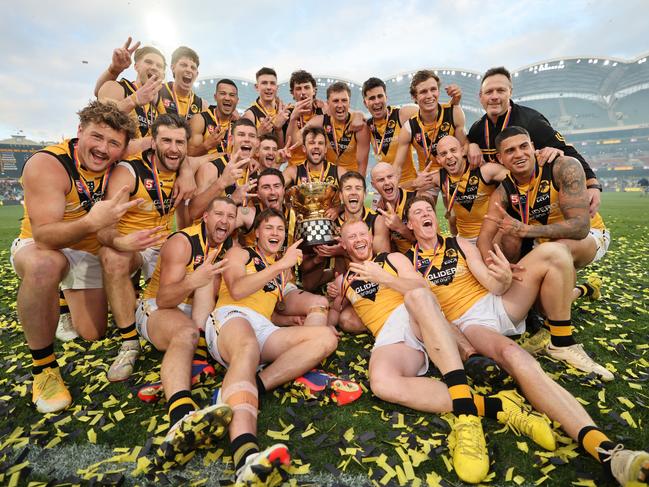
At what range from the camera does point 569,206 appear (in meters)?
4.24

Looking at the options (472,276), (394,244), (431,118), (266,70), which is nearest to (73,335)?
(394,244)

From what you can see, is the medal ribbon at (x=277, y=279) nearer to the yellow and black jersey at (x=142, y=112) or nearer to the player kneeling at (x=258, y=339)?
A: the player kneeling at (x=258, y=339)

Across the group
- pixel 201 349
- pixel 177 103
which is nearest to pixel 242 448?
pixel 201 349

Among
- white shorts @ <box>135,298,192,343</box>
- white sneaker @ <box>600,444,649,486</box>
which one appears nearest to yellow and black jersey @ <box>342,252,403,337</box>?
white shorts @ <box>135,298,192,343</box>

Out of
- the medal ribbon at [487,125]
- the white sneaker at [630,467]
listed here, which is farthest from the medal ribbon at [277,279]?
the medal ribbon at [487,125]

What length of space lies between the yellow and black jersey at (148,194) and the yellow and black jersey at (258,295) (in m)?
1.44

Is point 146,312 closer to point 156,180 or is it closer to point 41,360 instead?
point 41,360

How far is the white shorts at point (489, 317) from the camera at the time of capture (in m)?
3.80

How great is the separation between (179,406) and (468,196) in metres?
4.82

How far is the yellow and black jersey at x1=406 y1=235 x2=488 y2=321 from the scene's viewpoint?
13.1 ft

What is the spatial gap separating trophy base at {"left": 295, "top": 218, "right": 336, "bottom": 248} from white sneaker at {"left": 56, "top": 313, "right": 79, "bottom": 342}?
3350mm

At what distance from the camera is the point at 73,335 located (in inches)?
187

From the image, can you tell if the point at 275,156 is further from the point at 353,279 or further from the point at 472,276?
the point at 472,276

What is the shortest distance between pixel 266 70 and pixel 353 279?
5.54 m
